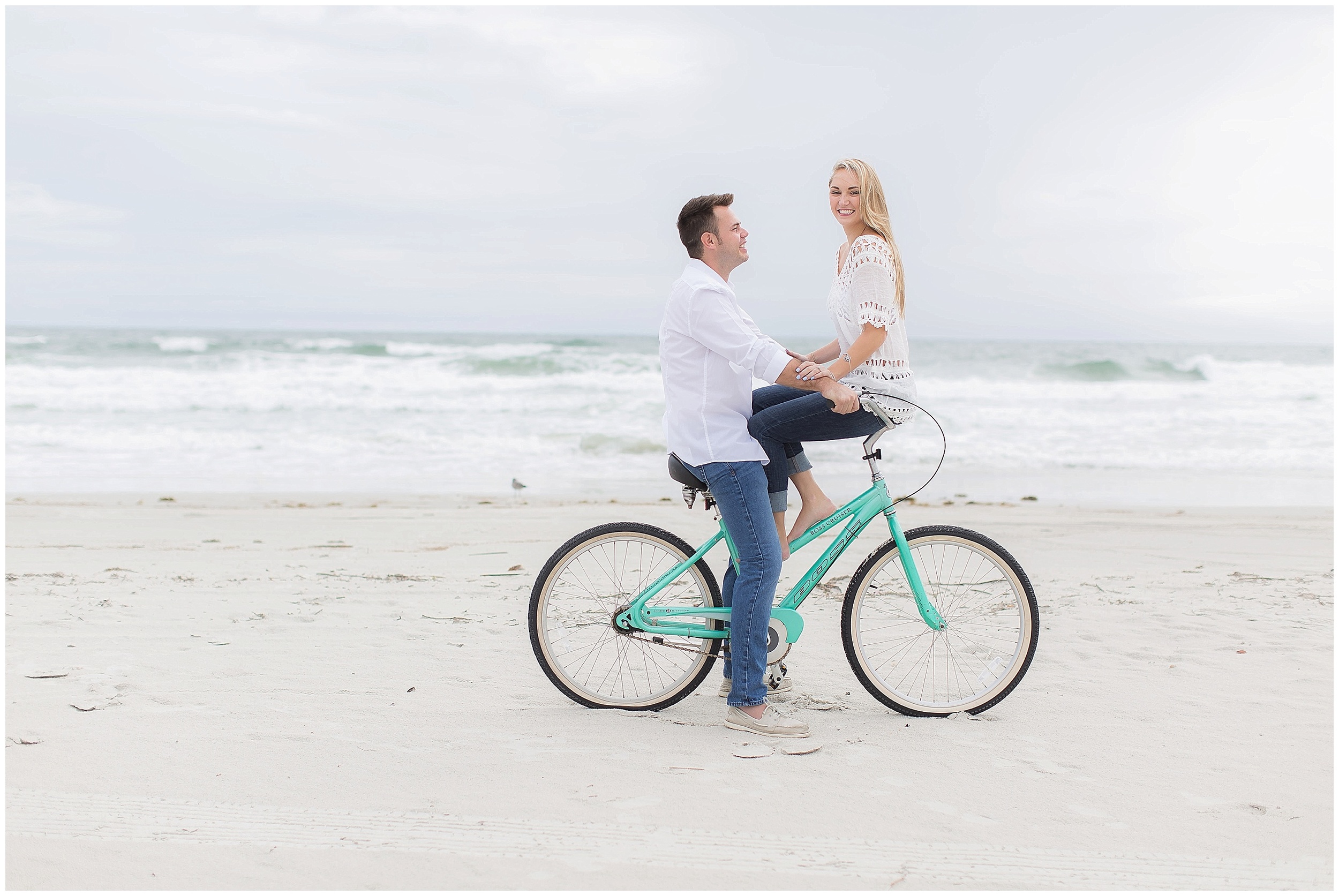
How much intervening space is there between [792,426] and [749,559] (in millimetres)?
499

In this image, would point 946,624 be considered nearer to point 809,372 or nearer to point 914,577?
point 914,577

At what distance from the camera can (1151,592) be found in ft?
19.1

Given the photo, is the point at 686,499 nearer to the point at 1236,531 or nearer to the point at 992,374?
the point at 1236,531

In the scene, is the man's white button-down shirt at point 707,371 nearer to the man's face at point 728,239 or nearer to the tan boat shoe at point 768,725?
the man's face at point 728,239

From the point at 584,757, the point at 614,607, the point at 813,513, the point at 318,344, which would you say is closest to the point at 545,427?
the point at 614,607

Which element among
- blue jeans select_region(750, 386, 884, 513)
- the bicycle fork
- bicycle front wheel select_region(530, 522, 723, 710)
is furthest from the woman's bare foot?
bicycle front wheel select_region(530, 522, 723, 710)

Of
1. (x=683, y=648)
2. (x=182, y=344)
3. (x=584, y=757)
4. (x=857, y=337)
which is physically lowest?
(x=584, y=757)

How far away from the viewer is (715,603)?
3633 millimetres

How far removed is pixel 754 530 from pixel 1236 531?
6683 millimetres

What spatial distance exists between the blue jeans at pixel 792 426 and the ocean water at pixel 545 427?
21.8 ft

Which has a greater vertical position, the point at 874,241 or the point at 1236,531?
the point at 874,241

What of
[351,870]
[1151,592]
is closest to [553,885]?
[351,870]

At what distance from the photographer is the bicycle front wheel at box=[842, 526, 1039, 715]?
362cm

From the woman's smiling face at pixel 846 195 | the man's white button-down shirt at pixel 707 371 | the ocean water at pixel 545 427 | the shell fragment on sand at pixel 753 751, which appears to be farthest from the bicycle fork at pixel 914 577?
the ocean water at pixel 545 427
